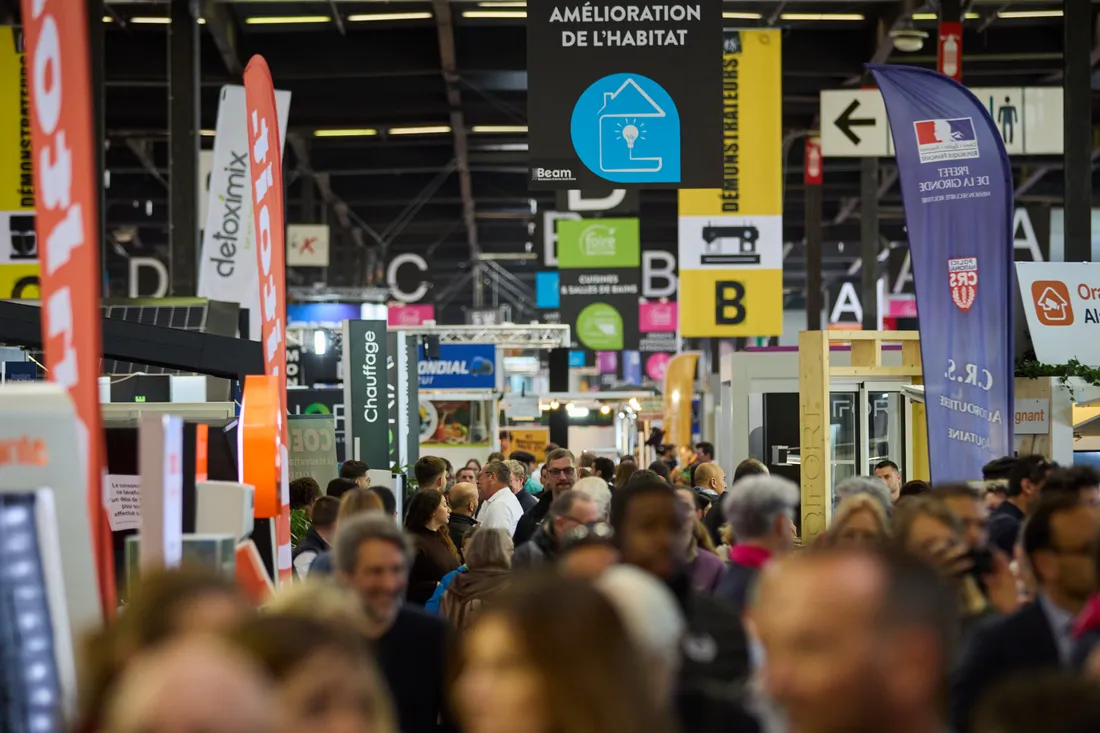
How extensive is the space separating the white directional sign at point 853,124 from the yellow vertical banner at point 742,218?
714mm

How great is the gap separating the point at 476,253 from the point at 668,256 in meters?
12.0

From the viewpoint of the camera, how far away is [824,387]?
34.2ft

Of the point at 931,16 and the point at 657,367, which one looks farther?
the point at 657,367

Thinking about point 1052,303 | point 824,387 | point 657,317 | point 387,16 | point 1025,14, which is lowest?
point 824,387

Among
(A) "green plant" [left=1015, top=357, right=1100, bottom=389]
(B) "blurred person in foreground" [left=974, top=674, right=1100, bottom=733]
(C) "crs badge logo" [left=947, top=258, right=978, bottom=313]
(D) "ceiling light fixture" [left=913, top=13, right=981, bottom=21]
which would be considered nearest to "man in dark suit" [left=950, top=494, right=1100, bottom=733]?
(B) "blurred person in foreground" [left=974, top=674, right=1100, bottom=733]

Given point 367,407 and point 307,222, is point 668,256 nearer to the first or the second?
point 307,222

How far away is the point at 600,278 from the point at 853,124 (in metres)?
6.34

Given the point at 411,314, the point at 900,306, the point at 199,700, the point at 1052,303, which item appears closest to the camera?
the point at 199,700

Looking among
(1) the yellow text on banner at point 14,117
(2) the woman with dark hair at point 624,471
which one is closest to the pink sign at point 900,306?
(1) the yellow text on banner at point 14,117

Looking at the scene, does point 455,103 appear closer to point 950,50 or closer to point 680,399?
point 680,399

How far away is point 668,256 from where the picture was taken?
2491 centimetres

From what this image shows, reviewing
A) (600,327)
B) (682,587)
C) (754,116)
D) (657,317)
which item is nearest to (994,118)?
(754,116)

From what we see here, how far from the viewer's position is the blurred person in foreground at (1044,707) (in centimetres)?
197

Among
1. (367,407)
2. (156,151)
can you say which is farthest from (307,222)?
(367,407)
